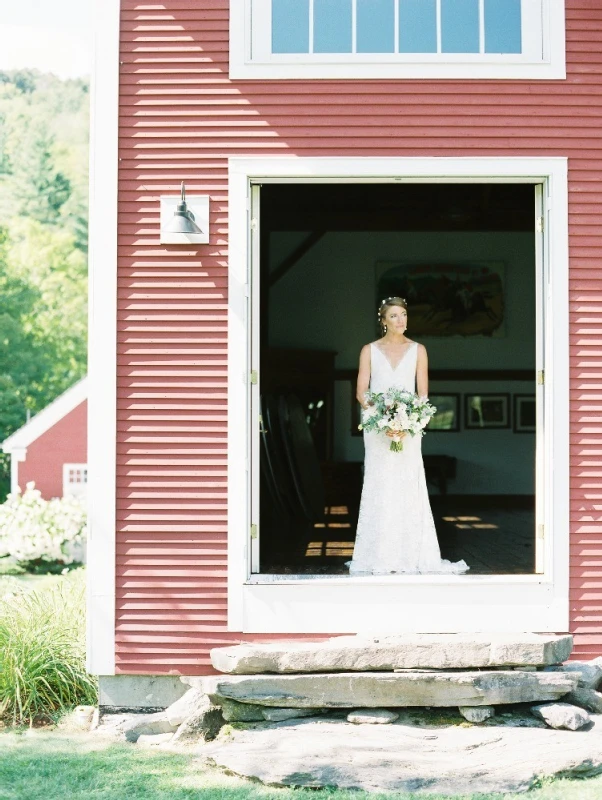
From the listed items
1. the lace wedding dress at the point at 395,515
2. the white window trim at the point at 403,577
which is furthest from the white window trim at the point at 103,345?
the lace wedding dress at the point at 395,515

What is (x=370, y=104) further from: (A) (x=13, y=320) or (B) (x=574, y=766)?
(A) (x=13, y=320)

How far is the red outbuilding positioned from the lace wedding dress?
19005mm

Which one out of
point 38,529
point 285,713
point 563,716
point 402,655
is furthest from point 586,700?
point 38,529

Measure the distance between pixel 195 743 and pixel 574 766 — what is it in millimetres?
2129

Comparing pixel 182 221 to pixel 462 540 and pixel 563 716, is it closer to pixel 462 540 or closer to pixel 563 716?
pixel 563 716

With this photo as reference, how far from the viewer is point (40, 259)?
3712 cm

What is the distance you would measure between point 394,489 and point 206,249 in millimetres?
2253

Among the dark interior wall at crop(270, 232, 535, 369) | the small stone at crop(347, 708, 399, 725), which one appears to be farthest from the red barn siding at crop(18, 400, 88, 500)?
the small stone at crop(347, 708, 399, 725)

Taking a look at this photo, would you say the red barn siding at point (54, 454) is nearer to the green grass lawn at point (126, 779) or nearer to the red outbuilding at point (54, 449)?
the red outbuilding at point (54, 449)

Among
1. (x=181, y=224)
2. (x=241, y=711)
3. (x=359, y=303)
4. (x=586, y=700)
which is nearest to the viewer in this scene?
(x=241, y=711)

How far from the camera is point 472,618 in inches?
234

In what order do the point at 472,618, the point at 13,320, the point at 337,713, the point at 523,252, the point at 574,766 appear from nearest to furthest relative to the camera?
the point at 574,766, the point at 337,713, the point at 472,618, the point at 523,252, the point at 13,320

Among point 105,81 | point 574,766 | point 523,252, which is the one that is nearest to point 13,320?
point 523,252

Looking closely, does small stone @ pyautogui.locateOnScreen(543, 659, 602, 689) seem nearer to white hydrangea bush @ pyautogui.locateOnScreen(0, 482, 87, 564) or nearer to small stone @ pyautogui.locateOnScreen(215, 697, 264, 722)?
small stone @ pyautogui.locateOnScreen(215, 697, 264, 722)
